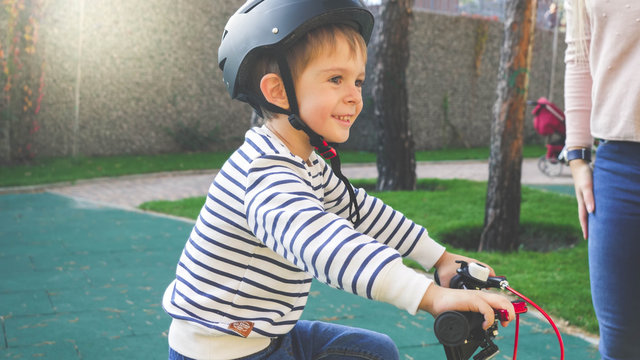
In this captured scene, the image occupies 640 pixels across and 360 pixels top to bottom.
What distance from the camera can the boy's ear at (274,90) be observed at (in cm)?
195

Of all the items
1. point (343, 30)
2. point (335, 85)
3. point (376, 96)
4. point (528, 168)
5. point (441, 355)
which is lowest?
point (528, 168)

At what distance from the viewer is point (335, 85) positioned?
1.88 metres

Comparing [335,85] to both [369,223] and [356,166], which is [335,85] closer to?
[369,223]

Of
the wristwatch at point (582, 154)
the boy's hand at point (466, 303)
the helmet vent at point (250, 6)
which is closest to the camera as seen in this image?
the boy's hand at point (466, 303)

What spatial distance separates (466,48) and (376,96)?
Answer: 10.9 metres

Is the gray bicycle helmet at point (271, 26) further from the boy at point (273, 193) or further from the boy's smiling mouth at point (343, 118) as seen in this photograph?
the boy's smiling mouth at point (343, 118)

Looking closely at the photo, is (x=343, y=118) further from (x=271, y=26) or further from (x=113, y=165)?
(x=113, y=165)

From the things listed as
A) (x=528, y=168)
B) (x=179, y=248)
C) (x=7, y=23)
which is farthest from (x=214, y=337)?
(x=528, y=168)

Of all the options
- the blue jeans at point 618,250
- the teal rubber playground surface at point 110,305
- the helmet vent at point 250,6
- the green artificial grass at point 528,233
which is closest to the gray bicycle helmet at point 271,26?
the helmet vent at point 250,6

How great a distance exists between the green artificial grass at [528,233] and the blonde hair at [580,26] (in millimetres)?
2289

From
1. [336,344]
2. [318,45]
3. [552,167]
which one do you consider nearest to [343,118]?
[318,45]

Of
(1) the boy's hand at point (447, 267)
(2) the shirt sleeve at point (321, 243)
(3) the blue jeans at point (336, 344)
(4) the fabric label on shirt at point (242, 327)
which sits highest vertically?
(2) the shirt sleeve at point (321, 243)

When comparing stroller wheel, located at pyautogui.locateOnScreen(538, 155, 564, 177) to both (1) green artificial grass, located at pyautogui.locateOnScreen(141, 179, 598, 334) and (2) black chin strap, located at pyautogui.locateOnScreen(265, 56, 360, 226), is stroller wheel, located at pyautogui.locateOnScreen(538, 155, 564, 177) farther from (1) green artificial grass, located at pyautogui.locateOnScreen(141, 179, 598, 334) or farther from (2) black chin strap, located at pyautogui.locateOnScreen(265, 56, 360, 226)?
(2) black chin strap, located at pyautogui.locateOnScreen(265, 56, 360, 226)

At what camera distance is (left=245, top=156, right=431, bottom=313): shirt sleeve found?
57.8 inches
